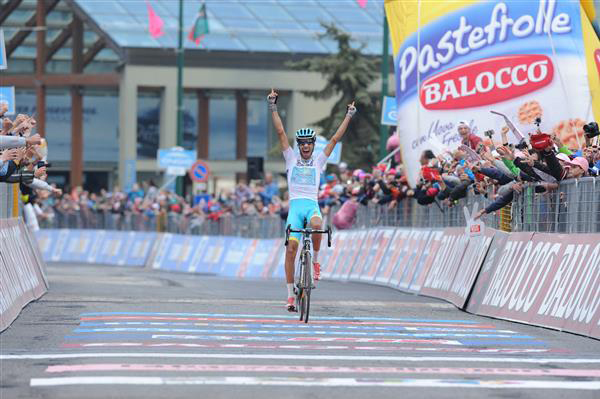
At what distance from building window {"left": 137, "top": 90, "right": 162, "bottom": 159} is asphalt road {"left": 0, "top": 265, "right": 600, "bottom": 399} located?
46.9 metres

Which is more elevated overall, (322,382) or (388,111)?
(388,111)

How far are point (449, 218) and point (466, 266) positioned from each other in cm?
324

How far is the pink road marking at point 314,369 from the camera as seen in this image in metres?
10.5

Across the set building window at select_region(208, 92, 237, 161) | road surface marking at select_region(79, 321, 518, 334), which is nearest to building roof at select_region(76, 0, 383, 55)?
building window at select_region(208, 92, 237, 161)

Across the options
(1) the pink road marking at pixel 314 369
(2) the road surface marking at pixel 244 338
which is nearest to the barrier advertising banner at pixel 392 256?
(2) the road surface marking at pixel 244 338

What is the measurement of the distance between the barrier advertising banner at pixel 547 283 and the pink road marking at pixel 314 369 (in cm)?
279

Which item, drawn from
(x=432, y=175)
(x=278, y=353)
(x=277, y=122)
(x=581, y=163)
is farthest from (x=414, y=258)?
(x=278, y=353)

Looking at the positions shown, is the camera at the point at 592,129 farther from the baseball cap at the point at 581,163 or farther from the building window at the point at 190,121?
the building window at the point at 190,121

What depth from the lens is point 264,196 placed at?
36406mm

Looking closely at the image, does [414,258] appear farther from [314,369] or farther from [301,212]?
[314,369]

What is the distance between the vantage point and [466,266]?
60.7 ft

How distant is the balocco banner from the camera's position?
67.0ft

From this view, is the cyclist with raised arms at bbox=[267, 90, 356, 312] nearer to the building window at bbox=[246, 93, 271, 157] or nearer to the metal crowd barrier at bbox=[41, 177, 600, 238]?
the metal crowd barrier at bbox=[41, 177, 600, 238]

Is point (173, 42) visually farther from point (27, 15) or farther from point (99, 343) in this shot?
point (99, 343)
